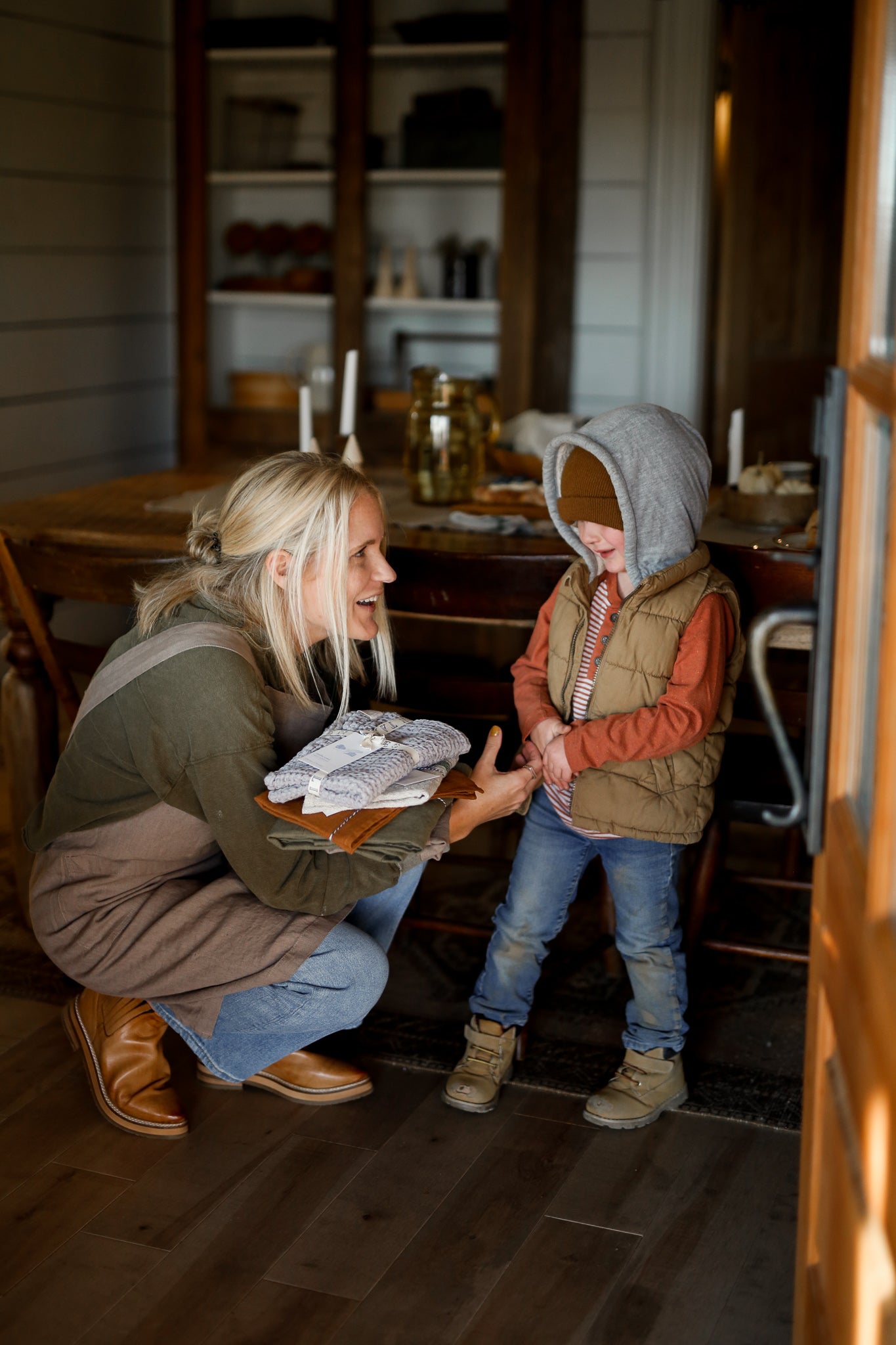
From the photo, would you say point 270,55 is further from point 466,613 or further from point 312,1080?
point 312,1080

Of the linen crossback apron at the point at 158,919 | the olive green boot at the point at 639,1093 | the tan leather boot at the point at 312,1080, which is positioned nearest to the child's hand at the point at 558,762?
the linen crossback apron at the point at 158,919

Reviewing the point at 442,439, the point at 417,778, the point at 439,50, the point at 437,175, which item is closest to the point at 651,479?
the point at 417,778

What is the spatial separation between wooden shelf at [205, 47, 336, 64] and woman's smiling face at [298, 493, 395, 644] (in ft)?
9.36

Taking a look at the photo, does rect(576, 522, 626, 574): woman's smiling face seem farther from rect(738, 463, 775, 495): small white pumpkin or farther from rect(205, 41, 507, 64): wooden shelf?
rect(205, 41, 507, 64): wooden shelf

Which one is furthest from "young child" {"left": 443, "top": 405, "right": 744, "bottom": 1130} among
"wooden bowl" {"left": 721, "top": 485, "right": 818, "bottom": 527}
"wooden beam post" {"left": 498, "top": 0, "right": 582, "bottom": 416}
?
"wooden beam post" {"left": 498, "top": 0, "right": 582, "bottom": 416}

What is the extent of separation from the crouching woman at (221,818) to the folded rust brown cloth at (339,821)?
0.20ft

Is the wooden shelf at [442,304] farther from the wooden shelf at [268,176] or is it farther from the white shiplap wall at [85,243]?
the white shiplap wall at [85,243]

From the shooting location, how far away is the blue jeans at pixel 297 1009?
199cm

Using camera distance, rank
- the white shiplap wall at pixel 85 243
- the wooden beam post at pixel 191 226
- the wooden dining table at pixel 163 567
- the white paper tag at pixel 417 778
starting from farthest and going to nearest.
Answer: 1. the wooden beam post at pixel 191 226
2. the white shiplap wall at pixel 85 243
3. the wooden dining table at pixel 163 567
4. the white paper tag at pixel 417 778

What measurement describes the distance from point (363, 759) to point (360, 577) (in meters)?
0.30

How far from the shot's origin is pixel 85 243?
4332 millimetres

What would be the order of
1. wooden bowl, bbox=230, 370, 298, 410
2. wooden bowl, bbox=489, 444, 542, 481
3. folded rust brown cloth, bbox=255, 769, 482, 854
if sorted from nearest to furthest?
folded rust brown cloth, bbox=255, 769, 482, 854
wooden bowl, bbox=489, 444, 542, 481
wooden bowl, bbox=230, 370, 298, 410

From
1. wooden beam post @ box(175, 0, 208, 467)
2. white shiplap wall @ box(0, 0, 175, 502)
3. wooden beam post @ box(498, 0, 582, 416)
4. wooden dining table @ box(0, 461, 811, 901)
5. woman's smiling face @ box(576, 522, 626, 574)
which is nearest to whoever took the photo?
woman's smiling face @ box(576, 522, 626, 574)

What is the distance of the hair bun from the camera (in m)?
1.99
